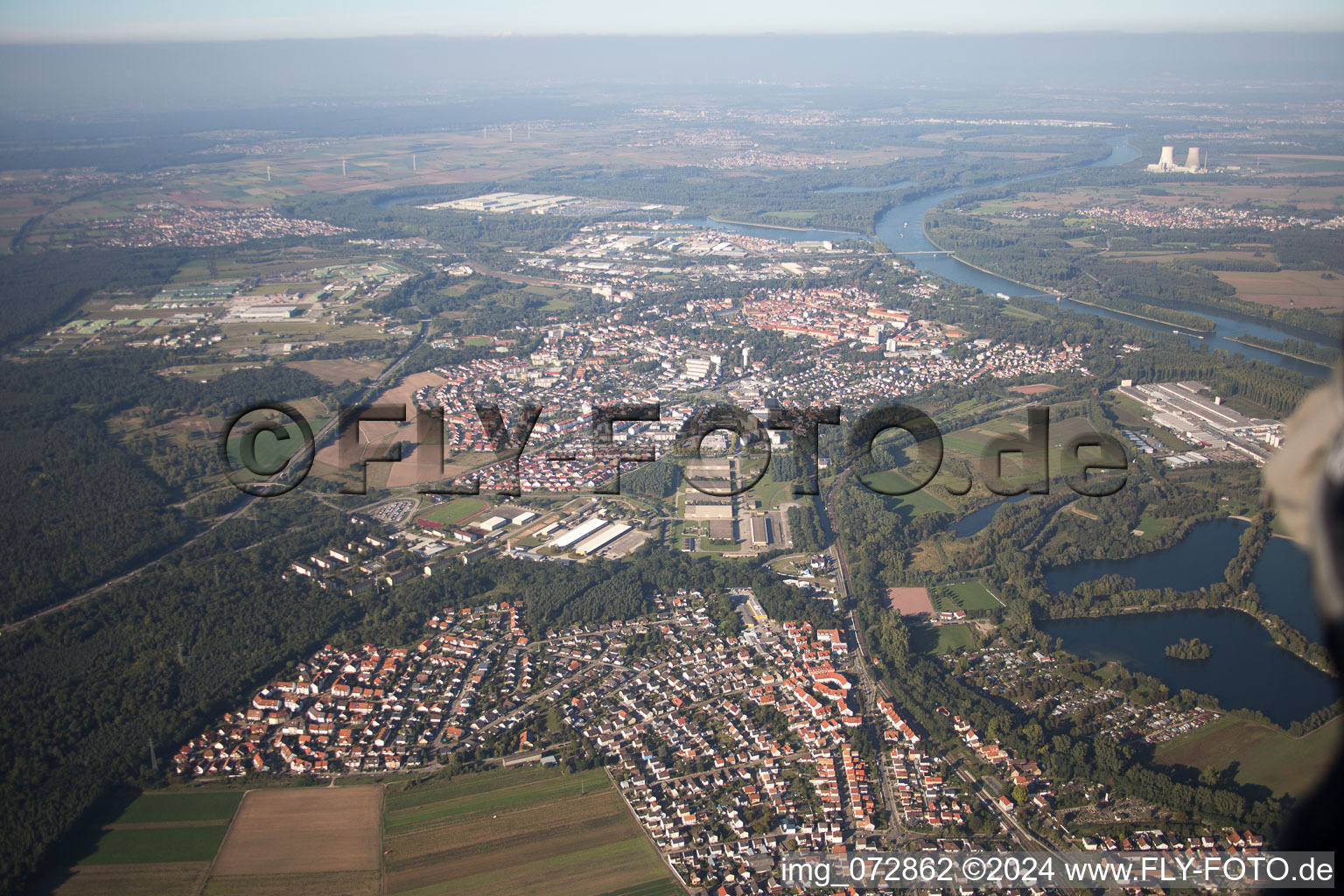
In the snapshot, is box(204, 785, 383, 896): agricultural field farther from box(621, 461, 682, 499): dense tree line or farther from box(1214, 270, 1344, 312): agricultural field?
box(1214, 270, 1344, 312): agricultural field

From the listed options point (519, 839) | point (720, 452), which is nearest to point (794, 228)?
point (720, 452)

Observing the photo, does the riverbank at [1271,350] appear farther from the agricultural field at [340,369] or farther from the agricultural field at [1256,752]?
the agricultural field at [340,369]

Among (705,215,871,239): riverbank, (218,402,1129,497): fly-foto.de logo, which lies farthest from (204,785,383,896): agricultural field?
(705,215,871,239): riverbank

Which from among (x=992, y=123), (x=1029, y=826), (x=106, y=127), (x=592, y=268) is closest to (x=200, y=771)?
(x=1029, y=826)

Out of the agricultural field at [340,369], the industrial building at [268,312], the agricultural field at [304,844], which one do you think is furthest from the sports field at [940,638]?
the industrial building at [268,312]

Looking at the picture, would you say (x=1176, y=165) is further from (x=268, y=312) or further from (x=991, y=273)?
(x=268, y=312)

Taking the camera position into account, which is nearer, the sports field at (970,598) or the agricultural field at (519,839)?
the agricultural field at (519,839)

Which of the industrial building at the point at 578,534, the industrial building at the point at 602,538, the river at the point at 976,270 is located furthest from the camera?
the river at the point at 976,270
